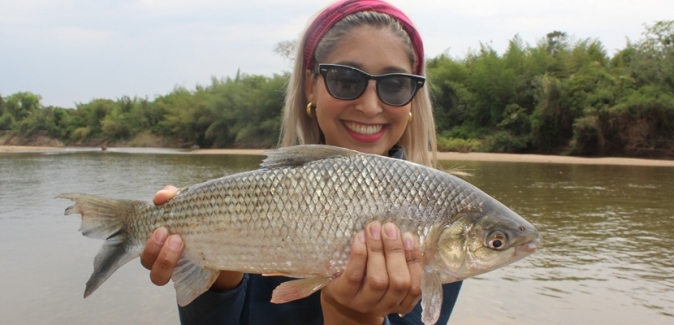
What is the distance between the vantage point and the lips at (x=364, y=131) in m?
2.77

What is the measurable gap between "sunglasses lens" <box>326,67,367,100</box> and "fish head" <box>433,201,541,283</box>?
906 mm

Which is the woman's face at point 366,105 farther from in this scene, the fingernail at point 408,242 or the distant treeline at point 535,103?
the distant treeline at point 535,103

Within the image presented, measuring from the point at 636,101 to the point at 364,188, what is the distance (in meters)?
35.8

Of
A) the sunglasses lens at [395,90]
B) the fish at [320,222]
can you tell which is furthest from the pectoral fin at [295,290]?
the sunglasses lens at [395,90]

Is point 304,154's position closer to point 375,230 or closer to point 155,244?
point 375,230

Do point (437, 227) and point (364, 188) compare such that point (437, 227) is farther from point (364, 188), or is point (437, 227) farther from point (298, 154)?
point (298, 154)

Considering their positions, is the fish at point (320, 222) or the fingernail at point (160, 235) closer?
the fish at point (320, 222)

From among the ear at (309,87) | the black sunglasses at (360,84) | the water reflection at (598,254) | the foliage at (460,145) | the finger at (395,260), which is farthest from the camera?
the foliage at (460,145)

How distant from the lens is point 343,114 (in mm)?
2781

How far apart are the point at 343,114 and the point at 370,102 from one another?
0.54 feet

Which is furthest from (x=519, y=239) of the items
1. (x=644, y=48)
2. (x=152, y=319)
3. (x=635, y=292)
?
(x=644, y=48)

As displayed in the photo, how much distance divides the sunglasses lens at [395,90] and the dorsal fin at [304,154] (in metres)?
0.61

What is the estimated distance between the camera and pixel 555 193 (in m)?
17.4

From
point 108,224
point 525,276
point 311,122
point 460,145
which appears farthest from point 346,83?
point 460,145
